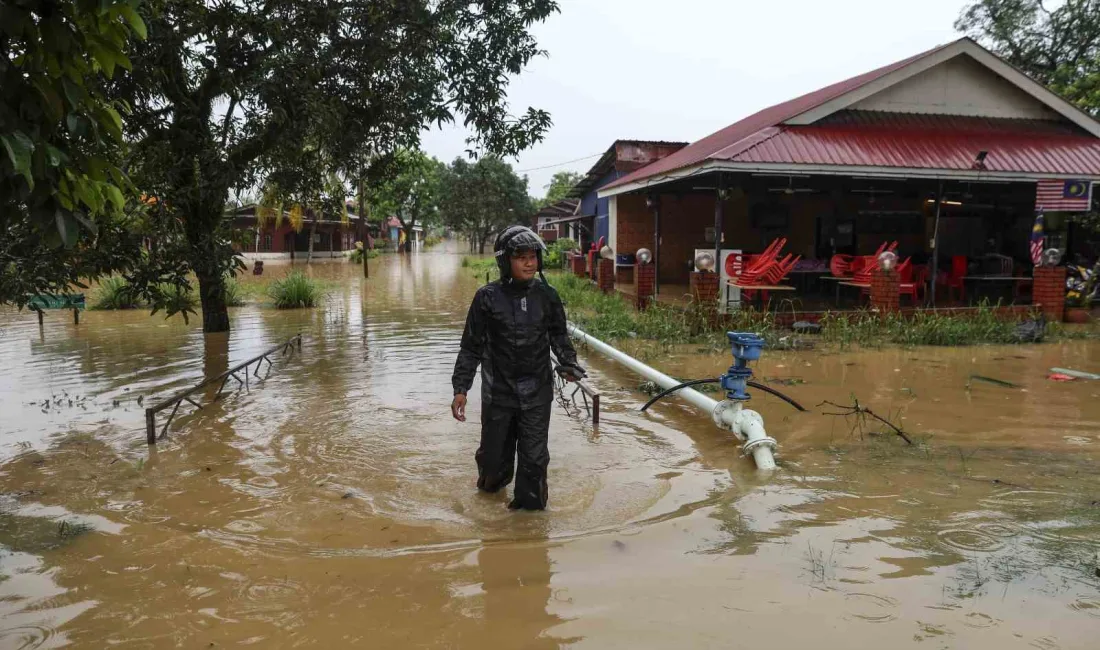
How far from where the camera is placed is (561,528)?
14.2ft

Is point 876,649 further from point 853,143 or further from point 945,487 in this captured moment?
point 853,143

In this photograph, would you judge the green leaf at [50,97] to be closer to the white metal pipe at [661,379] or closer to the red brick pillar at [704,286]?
the white metal pipe at [661,379]

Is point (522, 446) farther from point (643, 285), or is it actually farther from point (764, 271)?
point (643, 285)

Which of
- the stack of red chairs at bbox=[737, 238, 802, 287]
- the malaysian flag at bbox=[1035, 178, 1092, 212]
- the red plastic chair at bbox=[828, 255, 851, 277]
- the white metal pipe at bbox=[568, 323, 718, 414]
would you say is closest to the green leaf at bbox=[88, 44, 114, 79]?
the white metal pipe at bbox=[568, 323, 718, 414]

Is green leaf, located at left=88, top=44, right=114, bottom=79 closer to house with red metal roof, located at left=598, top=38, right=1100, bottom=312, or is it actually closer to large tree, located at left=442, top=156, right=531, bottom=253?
house with red metal roof, located at left=598, top=38, right=1100, bottom=312

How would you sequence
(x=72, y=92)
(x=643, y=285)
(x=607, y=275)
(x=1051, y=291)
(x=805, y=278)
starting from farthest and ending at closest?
(x=607, y=275) → (x=805, y=278) → (x=643, y=285) → (x=1051, y=291) → (x=72, y=92)

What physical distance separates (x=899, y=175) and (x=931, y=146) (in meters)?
1.68

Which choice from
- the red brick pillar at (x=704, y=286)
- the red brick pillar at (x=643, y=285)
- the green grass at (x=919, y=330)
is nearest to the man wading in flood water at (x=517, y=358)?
the green grass at (x=919, y=330)

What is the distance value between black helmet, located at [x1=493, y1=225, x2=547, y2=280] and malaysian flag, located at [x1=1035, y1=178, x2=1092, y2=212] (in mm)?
11833

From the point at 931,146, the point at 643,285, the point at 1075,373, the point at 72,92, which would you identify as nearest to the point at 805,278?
the point at 643,285

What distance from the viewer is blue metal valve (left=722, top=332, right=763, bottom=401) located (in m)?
5.54

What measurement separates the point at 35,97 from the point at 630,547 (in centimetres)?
332

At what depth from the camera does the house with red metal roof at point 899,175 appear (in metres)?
12.3

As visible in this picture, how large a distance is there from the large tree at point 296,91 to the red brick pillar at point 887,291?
6038mm
